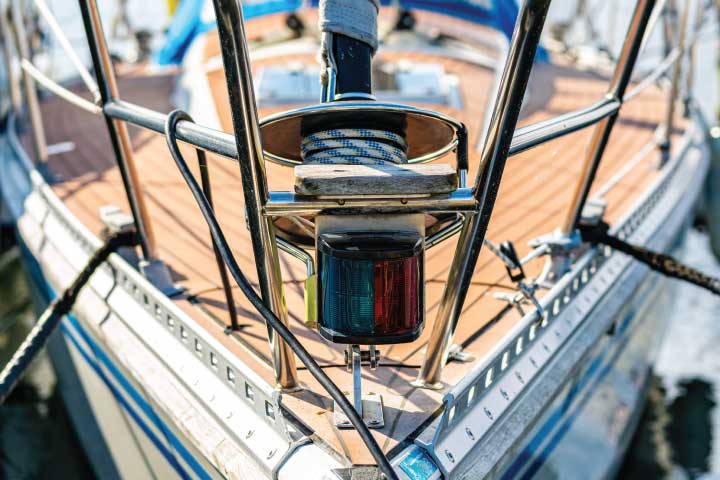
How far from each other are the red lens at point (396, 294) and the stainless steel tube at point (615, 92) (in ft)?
2.94

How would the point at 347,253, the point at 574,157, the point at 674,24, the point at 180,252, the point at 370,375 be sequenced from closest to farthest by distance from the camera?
the point at 347,253
the point at 370,375
the point at 180,252
the point at 574,157
the point at 674,24

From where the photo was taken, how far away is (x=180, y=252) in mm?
2369

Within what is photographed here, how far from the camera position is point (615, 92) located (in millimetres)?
1932

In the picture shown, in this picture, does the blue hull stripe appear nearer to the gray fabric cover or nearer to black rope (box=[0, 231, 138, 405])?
black rope (box=[0, 231, 138, 405])

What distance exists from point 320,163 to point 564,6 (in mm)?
18249

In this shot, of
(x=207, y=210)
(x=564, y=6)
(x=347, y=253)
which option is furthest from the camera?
(x=564, y=6)

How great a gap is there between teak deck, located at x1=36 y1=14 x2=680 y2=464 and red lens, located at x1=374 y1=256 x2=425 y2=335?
253 millimetres

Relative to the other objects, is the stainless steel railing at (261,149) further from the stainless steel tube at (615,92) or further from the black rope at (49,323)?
the black rope at (49,323)

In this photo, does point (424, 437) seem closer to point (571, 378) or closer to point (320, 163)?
point (320, 163)

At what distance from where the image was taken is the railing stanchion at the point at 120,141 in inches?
71.5

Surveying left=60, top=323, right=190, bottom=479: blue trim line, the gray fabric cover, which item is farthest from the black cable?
left=60, top=323, right=190, bottom=479: blue trim line

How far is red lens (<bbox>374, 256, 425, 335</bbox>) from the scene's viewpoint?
1.26 meters

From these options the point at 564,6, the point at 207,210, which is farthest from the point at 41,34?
the point at 564,6

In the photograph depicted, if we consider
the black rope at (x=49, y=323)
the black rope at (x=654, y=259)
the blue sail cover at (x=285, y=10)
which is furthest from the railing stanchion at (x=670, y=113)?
the black rope at (x=49, y=323)
